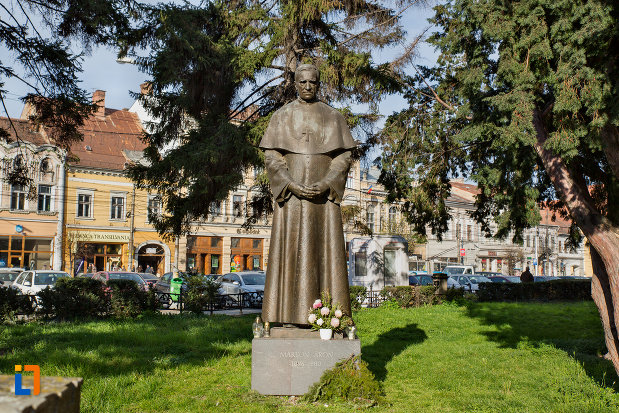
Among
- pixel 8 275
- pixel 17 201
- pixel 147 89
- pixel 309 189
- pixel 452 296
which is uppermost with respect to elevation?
pixel 147 89

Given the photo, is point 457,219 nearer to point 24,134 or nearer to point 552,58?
point 24,134

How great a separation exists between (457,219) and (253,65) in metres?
50.4

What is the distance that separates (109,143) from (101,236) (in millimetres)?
7750

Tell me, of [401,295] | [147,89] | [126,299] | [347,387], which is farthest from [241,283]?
[347,387]

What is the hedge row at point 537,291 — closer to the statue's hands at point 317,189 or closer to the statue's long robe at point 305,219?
the statue's long robe at point 305,219

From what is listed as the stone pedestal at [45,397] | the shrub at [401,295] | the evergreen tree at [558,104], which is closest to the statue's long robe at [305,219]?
the evergreen tree at [558,104]

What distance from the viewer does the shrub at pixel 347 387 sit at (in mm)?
5547

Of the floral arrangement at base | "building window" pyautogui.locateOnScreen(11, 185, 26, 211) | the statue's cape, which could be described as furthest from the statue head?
"building window" pyautogui.locateOnScreen(11, 185, 26, 211)

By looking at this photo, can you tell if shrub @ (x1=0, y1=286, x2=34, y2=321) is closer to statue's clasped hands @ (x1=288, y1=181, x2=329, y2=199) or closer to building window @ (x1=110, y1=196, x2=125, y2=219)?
statue's clasped hands @ (x1=288, y1=181, x2=329, y2=199)

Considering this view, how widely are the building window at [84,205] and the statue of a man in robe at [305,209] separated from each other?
36.5 m

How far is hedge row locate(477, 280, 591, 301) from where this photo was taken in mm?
25406

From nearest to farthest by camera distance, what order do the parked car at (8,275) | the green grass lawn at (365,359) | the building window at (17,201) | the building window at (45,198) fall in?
the green grass lawn at (365,359)
the parked car at (8,275)
the building window at (17,201)
the building window at (45,198)

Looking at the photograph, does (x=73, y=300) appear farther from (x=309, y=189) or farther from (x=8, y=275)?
(x=8, y=275)

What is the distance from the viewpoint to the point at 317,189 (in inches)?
245
